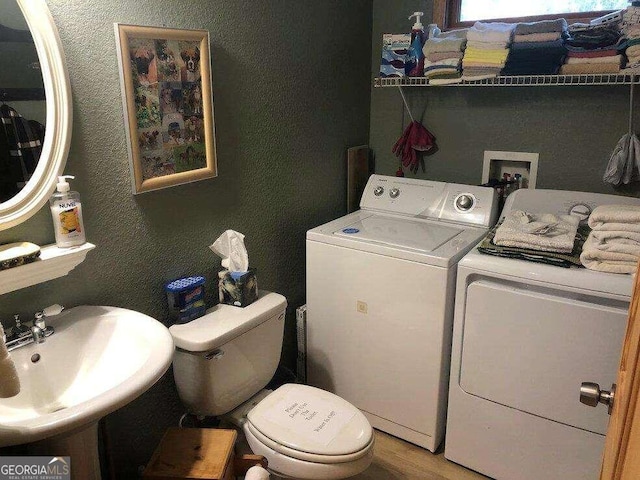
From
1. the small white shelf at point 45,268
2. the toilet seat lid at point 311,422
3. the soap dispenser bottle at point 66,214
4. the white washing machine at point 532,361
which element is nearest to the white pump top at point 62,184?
the soap dispenser bottle at point 66,214

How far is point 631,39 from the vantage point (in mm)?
1735

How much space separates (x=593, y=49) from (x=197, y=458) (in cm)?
198

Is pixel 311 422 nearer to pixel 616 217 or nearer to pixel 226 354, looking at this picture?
pixel 226 354

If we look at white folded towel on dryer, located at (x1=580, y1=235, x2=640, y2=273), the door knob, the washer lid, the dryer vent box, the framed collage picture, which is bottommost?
the door knob

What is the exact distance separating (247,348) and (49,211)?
782mm

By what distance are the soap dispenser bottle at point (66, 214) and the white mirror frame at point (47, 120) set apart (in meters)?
0.02

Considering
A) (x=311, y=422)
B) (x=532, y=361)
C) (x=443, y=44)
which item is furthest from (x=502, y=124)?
(x=311, y=422)

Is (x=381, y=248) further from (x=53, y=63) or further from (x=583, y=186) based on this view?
(x=53, y=63)

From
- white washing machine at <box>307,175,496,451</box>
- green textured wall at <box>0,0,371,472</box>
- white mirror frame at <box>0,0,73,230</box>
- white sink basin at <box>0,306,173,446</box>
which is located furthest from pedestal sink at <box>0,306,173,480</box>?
white washing machine at <box>307,175,496,451</box>

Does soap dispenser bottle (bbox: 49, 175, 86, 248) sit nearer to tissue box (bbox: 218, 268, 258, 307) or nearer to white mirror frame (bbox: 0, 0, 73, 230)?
white mirror frame (bbox: 0, 0, 73, 230)

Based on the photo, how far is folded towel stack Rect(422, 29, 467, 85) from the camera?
208cm

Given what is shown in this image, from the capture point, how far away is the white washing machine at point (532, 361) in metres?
1.58

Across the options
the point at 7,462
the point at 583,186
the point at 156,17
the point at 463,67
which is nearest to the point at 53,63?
the point at 156,17

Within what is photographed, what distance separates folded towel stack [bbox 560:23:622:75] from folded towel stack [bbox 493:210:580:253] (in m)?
0.56
